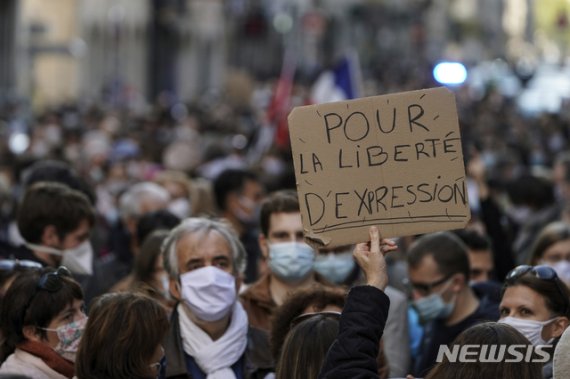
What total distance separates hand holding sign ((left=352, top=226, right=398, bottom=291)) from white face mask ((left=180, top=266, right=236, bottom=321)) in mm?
1262

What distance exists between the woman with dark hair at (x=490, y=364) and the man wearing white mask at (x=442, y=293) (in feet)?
7.53

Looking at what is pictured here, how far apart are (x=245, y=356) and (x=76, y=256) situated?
1.61 metres

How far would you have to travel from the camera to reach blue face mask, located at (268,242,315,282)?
702cm

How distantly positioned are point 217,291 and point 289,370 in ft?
3.73

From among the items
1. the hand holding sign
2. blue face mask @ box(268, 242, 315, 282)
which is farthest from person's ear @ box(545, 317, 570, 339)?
blue face mask @ box(268, 242, 315, 282)

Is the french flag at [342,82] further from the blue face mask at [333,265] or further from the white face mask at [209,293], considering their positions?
the white face mask at [209,293]

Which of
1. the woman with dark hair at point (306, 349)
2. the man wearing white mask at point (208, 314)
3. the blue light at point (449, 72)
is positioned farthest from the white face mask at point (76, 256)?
the blue light at point (449, 72)

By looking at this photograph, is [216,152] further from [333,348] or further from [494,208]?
[333,348]

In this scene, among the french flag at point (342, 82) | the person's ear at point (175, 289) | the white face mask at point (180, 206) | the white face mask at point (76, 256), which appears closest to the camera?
the person's ear at point (175, 289)

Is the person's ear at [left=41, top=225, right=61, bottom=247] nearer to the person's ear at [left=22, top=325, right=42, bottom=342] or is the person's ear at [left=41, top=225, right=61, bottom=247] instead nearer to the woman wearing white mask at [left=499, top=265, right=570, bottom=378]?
the person's ear at [left=22, top=325, right=42, bottom=342]

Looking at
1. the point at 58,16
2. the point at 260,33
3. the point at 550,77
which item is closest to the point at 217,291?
the point at 58,16

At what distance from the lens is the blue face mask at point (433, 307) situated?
7086 millimetres

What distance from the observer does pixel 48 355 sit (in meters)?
5.53

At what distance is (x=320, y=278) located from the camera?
23.8 ft
